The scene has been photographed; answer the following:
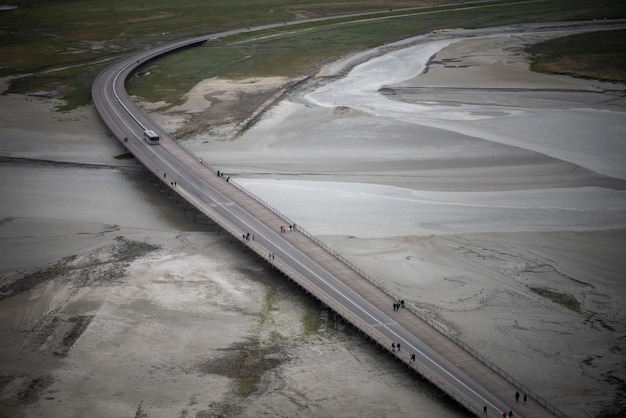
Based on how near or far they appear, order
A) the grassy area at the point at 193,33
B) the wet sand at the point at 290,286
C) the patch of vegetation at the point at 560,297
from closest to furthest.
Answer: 1. the wet sand at the point at 290,286
2. the patch of vegetation at the point at 560,297
3. the grassy area at the point at 193,33

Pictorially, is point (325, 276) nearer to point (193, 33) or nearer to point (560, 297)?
point (560, 297)

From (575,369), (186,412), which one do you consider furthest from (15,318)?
(575,369)

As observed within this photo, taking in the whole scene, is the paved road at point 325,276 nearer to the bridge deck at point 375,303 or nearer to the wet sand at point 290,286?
the bridge deck at point 375,303

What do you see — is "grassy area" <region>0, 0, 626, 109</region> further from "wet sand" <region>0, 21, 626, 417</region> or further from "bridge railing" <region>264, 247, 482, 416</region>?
"bridge railing" <region>264, 247, 482, 416</region>

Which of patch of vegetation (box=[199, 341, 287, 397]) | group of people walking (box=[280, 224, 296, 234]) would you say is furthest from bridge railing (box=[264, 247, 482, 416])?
group of people walking (box=[280, 224, 296, 234])

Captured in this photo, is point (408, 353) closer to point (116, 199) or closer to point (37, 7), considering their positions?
point (116, 199)

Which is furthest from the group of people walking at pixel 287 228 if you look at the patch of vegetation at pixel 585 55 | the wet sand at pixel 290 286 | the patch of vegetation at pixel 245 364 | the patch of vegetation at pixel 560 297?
the patch of vegetation at pixel 585 55
